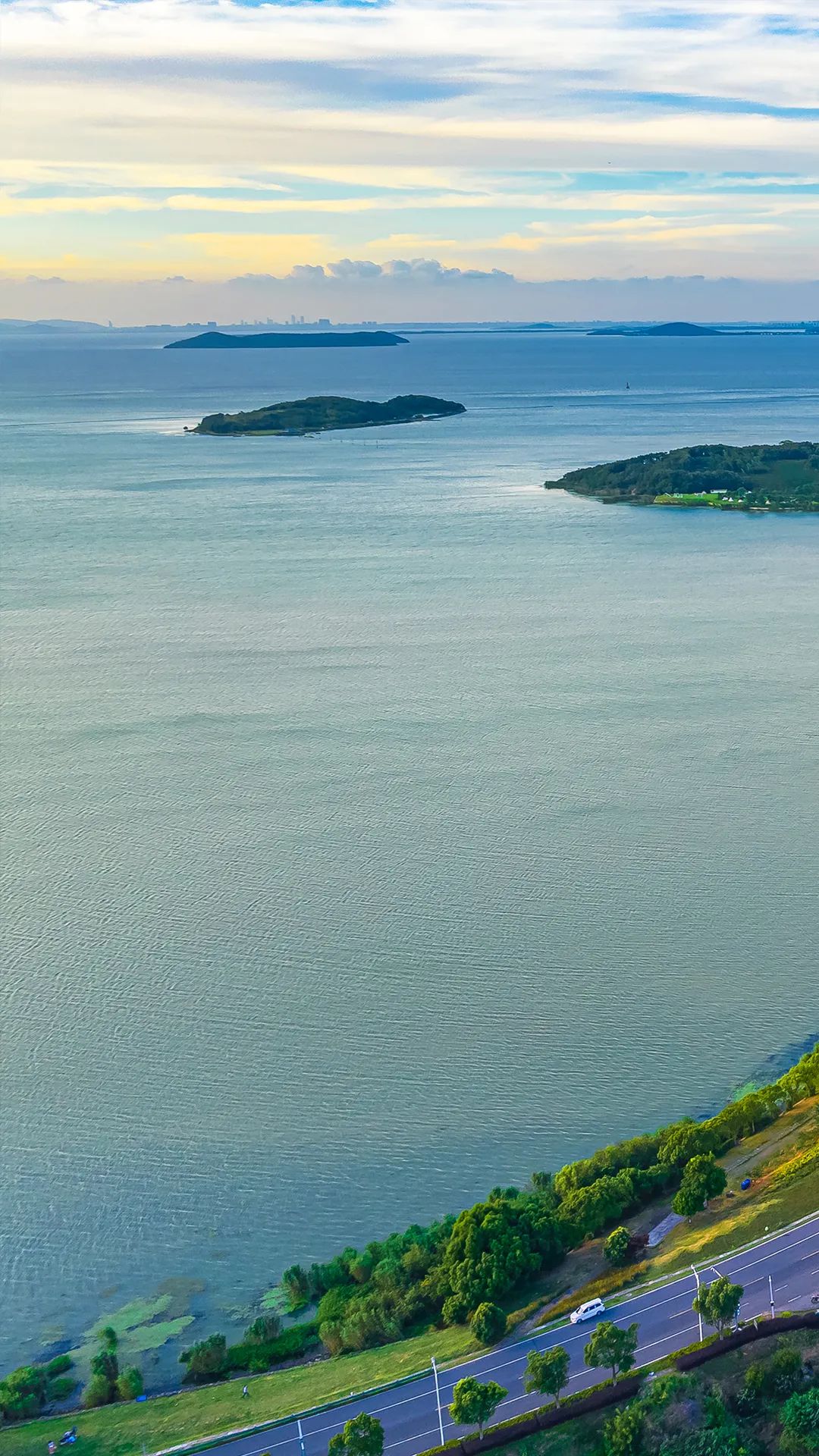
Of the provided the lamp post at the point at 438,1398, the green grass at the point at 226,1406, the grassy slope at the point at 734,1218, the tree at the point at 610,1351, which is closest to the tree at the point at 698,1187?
the grassy slope at the point at 734,1218

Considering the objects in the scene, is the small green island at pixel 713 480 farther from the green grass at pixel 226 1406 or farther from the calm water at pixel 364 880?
the green grass at pixel 226 1406

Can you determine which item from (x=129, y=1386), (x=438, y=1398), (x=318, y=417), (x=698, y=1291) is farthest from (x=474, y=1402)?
(x=318, y=417)

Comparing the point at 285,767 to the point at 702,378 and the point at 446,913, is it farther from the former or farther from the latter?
the point at 702,378

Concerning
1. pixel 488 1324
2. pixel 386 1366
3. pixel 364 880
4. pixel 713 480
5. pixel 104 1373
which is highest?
pixel 713 480

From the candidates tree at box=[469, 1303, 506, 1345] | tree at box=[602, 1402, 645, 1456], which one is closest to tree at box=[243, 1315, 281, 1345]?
tree at box=[469, 1303, 506, 1345]

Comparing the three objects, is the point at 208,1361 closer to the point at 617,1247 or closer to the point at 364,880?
the point at 617,1247

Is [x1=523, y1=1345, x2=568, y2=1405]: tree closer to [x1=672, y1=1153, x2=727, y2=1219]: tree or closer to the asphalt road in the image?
the asphalt road

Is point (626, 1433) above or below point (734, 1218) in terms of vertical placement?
below
